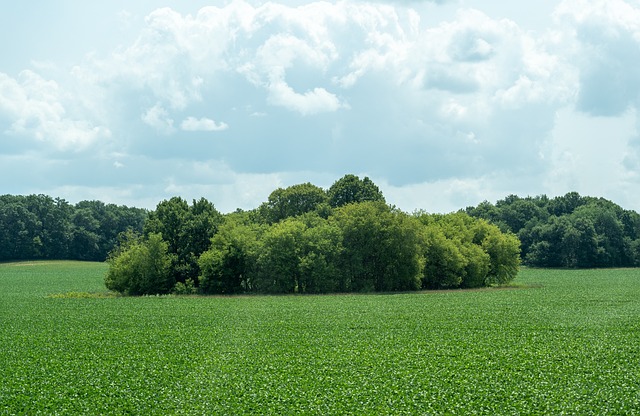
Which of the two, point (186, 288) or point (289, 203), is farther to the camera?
point (289, 203)

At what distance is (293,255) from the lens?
68875 mm

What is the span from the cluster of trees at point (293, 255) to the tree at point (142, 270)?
0.36ft

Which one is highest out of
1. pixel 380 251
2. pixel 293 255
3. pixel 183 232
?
pixel 183 232

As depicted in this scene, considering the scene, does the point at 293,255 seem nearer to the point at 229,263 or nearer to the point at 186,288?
the point at 229,263

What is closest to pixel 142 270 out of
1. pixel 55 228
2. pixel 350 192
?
pixel 350 192

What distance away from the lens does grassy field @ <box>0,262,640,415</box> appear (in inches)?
875

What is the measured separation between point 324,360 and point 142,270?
45.0 m

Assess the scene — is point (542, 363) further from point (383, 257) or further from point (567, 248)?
point (567, 248)

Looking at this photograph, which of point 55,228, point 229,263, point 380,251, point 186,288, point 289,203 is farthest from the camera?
point 55,228

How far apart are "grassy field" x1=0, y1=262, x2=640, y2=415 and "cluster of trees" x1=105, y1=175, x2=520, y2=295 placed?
56.7 feet

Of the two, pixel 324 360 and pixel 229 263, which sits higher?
pixel 229 263

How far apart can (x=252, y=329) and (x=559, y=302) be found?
30.1 meters

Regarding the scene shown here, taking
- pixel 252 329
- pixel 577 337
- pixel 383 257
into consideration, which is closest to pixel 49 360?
pixel 252 329

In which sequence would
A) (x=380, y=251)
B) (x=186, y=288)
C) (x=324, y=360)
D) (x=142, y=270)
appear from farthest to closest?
(x=380, y=251) → (x=186, y=288) → (x=142, y=270) → (x=324, y=360)
